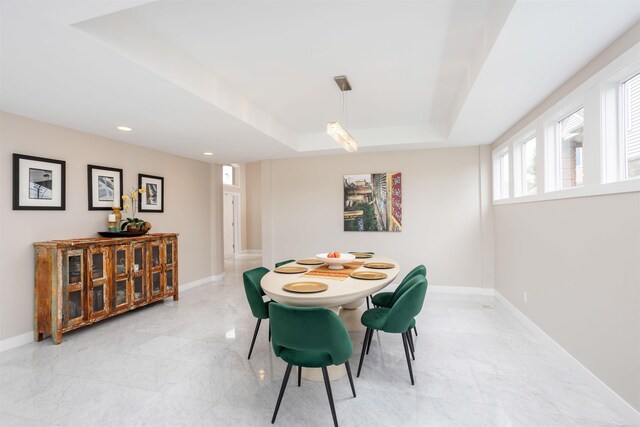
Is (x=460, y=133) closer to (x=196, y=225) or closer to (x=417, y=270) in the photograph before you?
(x=417, y=270)

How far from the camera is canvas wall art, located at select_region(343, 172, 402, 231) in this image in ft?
16.9

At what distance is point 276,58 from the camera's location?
2.55m

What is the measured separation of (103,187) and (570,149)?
16.9 feet

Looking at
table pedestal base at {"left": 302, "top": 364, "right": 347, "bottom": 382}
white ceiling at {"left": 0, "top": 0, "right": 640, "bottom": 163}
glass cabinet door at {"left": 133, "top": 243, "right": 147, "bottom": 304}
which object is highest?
white ceiling at {"left": 0, "top": 0, "right": 640, "bottom": 163}

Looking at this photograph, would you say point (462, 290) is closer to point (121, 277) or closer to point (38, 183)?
point (121, 277)

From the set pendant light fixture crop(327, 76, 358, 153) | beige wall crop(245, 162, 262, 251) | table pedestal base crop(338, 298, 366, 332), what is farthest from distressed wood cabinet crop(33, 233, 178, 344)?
beige wall crop(245, 162, 262, 251)

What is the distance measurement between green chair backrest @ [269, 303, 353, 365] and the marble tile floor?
0.52 metres

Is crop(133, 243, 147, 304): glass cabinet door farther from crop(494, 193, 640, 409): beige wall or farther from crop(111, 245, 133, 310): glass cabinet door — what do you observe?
crop(494, 193, 640, 409): beige wall

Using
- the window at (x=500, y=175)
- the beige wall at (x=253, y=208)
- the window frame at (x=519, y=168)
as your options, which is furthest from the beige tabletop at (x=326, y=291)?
the beige wall at (x=253, y=208)

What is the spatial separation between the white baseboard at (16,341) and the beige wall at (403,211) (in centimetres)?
343

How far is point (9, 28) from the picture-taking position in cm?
167

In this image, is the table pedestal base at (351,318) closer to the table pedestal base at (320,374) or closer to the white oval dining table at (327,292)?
the white oval dining table at (327,292)

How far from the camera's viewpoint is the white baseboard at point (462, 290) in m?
4.75

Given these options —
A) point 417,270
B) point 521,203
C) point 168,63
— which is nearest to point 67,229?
point 168,63
